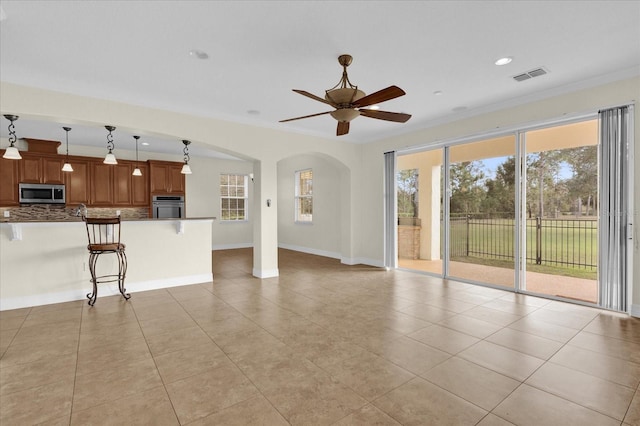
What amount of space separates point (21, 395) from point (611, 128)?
6.17 meters

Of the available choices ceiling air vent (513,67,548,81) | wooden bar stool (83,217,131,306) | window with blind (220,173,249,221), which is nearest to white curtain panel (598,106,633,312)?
ceiling air vent (513,67,548,81)

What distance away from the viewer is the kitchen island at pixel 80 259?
13.2 feet

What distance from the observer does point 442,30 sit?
2.78 m

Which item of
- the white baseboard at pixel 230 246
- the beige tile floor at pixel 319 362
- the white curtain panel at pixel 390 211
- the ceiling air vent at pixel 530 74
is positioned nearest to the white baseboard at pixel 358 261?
the white curtain panel at pixel 390 211

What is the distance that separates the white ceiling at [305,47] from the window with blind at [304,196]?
443cm

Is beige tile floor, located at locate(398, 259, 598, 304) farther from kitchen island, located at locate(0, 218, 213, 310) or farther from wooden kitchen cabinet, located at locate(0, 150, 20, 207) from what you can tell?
wooden kitchen cabinet, located at locate(0, 150, 20, 207)

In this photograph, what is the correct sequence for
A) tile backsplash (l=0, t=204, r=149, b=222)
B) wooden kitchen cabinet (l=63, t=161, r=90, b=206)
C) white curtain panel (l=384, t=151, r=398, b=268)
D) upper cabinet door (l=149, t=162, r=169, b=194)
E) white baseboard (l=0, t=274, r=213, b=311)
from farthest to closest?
upper cabinet door (l=149, t=162, r=169, b=194), wooden kitchen cabinet (l=63, t=161, r=90, b=206), tile backsplash (l=0, t=204, r=149, b=222), white curtain panel (l=384, t=151, r=398, b=268), white baseboard (l=0, t=274, r=213, b=311)

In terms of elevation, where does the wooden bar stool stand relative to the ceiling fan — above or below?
below

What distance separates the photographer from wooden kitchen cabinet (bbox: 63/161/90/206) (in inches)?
273

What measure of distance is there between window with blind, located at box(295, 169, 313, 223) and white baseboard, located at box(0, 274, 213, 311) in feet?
13.2

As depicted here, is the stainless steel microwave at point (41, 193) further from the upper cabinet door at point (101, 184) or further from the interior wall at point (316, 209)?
the interior wall at point (316, 209)

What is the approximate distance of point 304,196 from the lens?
910 cm

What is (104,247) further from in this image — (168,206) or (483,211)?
(483,211)

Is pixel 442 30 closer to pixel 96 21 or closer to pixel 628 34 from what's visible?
pixel 628 34
